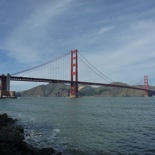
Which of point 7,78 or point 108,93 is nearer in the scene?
point 7,78

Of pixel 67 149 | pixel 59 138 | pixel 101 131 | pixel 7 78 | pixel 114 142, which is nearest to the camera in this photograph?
pixel 67 149

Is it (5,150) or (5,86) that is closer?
(5,150)

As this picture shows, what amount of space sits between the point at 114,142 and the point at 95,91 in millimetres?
186804

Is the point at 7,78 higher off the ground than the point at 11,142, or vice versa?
the point at 7,78

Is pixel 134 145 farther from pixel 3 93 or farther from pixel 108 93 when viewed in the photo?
pixel 108 93

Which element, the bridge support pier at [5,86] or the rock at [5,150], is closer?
→ the rock at [5,150]

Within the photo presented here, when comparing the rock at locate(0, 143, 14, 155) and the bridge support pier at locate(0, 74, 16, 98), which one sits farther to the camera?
the bridge support pier at locate(0, 74, 16, 98)

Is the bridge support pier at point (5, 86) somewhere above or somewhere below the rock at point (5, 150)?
above

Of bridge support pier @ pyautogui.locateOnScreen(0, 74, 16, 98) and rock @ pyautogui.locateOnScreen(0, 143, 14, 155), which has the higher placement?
bridge support pier @ pyautogui.locateOnScreen(0, 74, 16, 98)

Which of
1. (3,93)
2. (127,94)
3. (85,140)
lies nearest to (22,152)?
(85,140)

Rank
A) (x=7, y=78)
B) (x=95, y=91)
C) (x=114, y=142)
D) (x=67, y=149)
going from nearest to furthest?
1. (x=67, y=149)
2. (x=114, y=142)
3. (x=7, y=78)
4. (x=95, y=91)

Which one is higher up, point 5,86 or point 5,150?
point 5,86

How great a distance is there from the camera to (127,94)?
184 metres

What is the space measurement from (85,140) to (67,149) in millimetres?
1962
